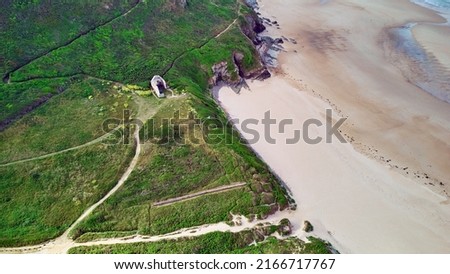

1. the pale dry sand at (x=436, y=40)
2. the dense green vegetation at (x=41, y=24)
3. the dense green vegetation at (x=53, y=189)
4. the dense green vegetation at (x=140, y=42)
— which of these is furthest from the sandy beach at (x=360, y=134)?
the dense green vegetation at (x=41, y=24)

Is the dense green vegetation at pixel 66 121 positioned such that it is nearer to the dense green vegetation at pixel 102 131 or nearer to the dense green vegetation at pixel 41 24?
the dense green vegetation at pixel 102 131

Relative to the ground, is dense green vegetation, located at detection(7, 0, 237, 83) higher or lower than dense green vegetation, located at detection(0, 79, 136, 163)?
higher

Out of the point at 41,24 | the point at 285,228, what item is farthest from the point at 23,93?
the point at 285,228

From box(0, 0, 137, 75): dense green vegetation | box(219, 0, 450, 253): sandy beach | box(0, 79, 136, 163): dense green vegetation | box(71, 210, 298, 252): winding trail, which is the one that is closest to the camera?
box(71, 210, 298, 252): winding trail

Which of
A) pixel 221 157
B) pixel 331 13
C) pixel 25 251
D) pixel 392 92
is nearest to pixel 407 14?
pixel 331 13

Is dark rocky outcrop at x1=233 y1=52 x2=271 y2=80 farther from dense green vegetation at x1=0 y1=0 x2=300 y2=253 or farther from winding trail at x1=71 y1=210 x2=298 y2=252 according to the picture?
winding trail at x1=71 y1=210 x2=298 y2=252

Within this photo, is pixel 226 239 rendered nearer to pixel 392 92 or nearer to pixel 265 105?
pixel 265 105

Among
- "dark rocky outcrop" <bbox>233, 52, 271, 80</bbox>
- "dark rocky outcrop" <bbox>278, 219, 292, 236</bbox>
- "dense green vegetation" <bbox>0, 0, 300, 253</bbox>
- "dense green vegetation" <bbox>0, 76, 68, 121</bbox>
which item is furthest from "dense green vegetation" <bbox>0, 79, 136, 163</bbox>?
"dark rocky outcrop" <bbox>278, 219, 292, 236</bbox>
